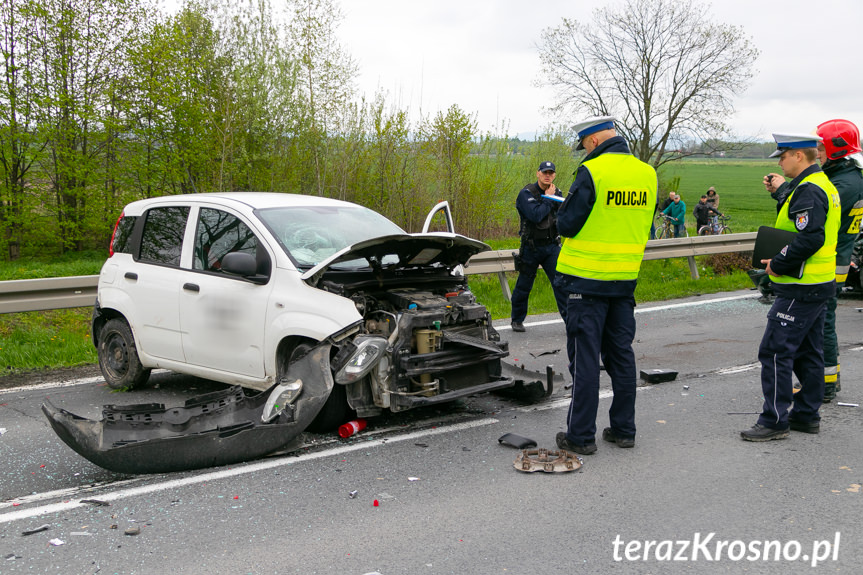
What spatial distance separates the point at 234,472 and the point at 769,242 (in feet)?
13.0

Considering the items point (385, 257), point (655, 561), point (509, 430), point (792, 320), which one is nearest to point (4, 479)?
point (385, 257)

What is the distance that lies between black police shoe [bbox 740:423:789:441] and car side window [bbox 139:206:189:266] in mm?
4615

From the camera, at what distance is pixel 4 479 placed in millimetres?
4496

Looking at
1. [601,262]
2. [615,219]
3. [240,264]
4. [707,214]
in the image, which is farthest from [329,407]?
[707,214]

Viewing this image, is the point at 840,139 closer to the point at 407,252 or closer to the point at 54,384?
the point at 407,252

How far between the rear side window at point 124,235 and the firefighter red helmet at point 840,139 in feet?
19.4

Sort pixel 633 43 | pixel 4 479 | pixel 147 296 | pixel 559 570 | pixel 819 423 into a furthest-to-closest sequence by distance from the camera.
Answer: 1. pixel 633 43
2. pixel 147 296
3. pixel 819 423
4. pixel 4 479
5. pixel 559 570

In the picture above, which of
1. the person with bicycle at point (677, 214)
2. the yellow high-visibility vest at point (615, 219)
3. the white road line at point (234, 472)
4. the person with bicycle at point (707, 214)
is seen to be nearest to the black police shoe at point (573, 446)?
the white road line at point (234, 472)

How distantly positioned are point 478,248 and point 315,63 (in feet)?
42.4

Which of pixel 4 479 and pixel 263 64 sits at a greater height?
pixel 263 64

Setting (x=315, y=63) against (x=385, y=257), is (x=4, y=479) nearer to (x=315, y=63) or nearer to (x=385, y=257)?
(x=385, y=257)

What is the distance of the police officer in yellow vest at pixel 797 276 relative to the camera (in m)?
4.90

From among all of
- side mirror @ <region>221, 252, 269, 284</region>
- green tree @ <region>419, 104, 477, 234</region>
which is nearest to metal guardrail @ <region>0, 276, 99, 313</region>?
side mirror @ <region>221, 252, 269, 284</region>

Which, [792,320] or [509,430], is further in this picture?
[509,430]
